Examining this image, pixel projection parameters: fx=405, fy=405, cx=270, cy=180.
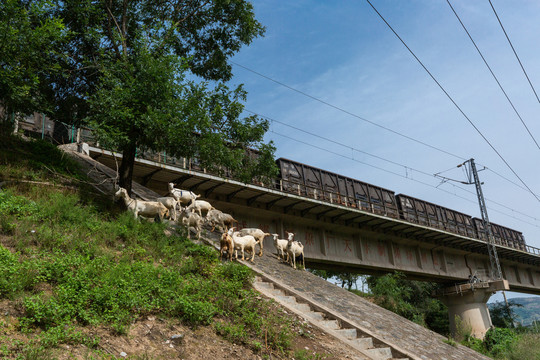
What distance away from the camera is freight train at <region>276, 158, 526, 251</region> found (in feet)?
93.3

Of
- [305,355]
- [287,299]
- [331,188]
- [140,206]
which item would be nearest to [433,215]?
[331,188]

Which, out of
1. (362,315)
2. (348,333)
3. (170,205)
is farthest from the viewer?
(170,205)

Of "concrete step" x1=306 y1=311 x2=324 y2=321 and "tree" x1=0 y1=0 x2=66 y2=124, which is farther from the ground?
"tree" x1=0 y1=0 x2=66 y2=124

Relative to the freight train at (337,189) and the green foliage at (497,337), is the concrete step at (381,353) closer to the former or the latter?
the freight train at (337,189)

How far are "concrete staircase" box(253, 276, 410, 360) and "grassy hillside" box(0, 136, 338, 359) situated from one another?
0.76 metres

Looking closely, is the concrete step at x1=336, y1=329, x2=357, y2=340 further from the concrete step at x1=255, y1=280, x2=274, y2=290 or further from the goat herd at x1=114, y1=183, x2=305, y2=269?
the goat herd at x1=114, y1=183, x2=305, y2=269

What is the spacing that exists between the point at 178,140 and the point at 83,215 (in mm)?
3703

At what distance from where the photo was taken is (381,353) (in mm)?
9258

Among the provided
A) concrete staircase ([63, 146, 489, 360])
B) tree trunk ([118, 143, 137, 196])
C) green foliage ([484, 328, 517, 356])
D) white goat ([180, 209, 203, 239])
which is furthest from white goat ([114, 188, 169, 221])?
green foliage ([484, 328, 517, 356])

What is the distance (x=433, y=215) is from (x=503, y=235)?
15.5m

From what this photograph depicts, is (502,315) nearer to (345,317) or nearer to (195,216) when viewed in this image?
(345,317)

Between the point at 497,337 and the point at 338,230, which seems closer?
the point at 497,337

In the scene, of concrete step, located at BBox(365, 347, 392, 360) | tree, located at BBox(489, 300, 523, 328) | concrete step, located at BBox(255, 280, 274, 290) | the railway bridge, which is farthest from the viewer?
tree, located at BBox(489, 300, 523, 328)

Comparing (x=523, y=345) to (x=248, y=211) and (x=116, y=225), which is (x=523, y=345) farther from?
(x=116, y=225)
